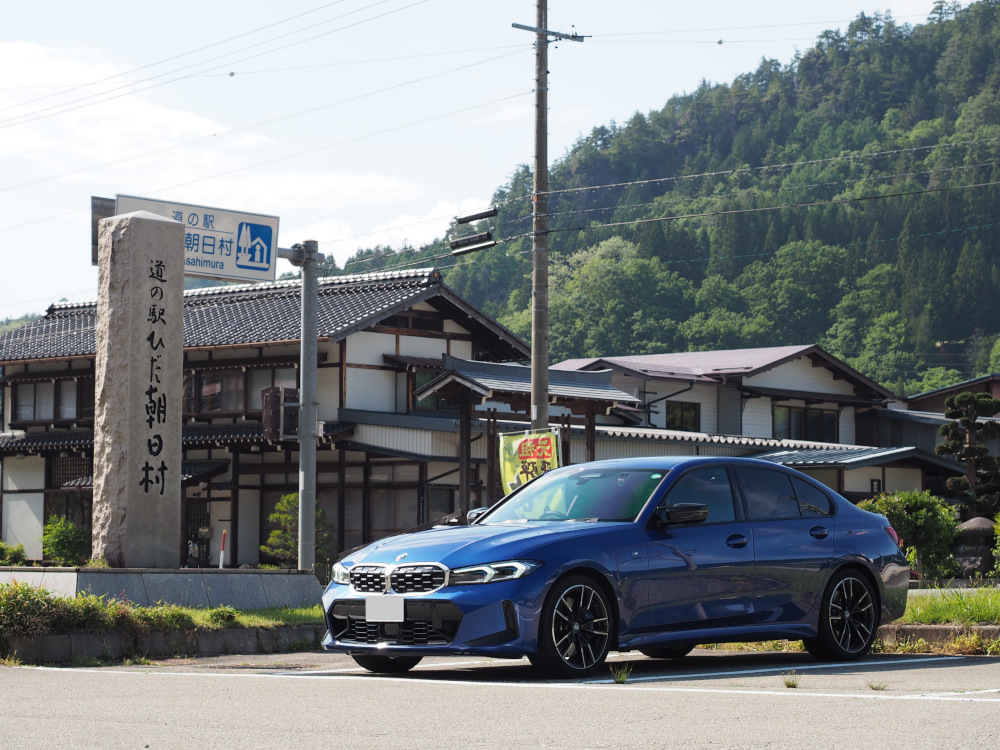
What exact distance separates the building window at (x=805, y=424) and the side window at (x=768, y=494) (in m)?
35.3

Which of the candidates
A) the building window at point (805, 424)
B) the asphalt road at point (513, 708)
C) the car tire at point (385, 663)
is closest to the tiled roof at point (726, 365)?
the building window at point (805, 424)

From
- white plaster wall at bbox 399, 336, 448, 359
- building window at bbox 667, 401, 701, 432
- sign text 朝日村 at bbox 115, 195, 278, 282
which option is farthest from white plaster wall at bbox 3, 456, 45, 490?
sign text 朝日村 at bbox 115, 195, 278, 282

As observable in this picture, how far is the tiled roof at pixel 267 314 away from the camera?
33.3 meters

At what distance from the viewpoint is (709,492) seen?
31.0 ft

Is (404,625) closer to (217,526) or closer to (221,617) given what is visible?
(221,617)

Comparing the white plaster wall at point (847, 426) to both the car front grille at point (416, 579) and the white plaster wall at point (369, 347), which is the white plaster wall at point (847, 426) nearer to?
the white plaster wall at point (369, 347)

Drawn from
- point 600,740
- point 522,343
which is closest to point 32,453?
point 522,343

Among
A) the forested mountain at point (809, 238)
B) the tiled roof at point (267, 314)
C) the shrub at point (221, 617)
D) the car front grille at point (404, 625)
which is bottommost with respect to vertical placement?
the shrub at point (221, 617)

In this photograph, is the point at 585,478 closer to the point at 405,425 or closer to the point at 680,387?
the point at 405,425

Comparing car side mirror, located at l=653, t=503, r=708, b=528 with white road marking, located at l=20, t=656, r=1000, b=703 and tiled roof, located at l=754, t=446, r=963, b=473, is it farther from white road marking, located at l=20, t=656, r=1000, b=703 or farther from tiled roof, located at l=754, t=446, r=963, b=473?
tiled roof, located at l=754, t=446, r=963, b=473

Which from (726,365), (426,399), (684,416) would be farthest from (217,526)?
(726,365)

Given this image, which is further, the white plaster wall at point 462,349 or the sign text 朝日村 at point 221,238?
the white plaster wall at point 462,349

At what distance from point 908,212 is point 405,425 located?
73.5 m

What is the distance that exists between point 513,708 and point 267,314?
2953 cm
